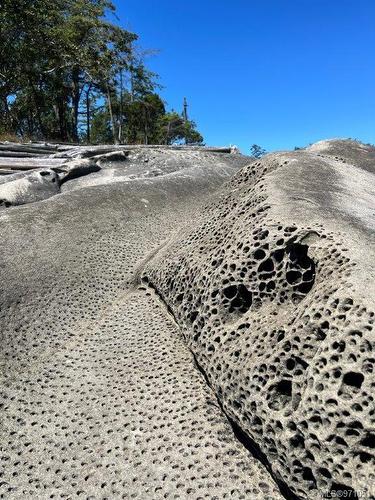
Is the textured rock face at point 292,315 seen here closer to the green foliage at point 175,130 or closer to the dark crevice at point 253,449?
the dark crevice at point 253,449

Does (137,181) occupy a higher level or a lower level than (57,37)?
lower

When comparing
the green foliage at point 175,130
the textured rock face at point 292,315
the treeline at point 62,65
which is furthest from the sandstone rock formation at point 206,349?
the green foliage at point 175,130

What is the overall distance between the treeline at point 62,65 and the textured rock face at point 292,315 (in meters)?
15.2

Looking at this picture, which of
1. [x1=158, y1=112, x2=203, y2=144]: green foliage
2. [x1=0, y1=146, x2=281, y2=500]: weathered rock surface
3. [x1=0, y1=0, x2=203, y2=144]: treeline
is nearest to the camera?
[x1=0, y1=146, x2=281, y2=500]: weathered rock surface

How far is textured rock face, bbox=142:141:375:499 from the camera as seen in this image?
1.81 m

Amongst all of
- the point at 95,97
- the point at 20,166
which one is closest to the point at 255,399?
the point at 20,166

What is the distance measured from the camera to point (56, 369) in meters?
2.86

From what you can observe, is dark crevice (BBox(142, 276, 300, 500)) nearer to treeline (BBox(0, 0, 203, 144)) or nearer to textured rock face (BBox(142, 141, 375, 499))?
textured rock face (BBox(142, 141, 375, 499))

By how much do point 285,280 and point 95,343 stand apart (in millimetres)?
1312

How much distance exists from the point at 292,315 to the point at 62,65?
20123 mm

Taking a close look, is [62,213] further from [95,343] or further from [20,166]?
[20,166]

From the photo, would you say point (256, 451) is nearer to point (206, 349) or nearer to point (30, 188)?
point (206, 349)

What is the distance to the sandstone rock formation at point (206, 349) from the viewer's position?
1913mm

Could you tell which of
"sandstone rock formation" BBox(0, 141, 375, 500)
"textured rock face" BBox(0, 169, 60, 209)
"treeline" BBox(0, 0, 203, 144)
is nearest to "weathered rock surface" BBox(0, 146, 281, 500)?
"sandstone rock formation" BBox(0, 141, 375, 500)
